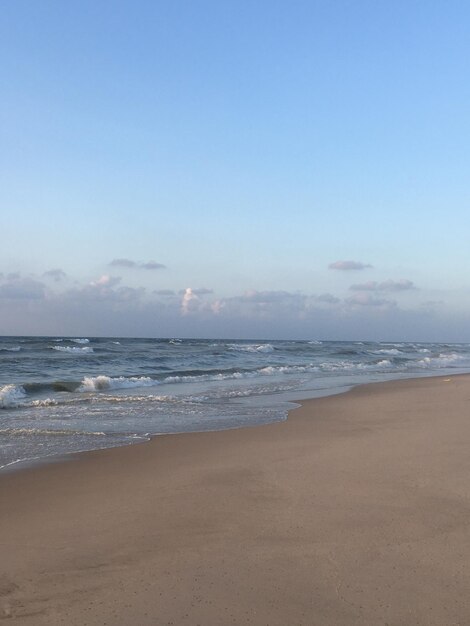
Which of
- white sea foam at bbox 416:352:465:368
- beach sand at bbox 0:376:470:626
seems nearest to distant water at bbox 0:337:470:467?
beach sand at bbox 0:376:470:626

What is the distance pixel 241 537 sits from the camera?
14.5 feet

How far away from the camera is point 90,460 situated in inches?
289

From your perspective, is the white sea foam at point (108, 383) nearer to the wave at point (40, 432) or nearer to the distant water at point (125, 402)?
the distant water at point (125, 402)

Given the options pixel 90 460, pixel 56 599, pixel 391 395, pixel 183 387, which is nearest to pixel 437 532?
pixel 56 599

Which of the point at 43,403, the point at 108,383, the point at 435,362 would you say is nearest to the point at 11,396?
the point at 43,403

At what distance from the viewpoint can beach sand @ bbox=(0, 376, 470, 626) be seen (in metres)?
3.36

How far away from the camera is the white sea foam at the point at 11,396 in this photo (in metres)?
12.8

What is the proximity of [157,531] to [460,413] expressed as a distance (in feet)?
29.5

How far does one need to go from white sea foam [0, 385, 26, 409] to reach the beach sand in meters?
6.08

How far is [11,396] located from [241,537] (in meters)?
11.2

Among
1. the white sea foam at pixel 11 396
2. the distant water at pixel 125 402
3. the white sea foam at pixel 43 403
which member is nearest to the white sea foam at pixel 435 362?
the distant water at pixel 125 402

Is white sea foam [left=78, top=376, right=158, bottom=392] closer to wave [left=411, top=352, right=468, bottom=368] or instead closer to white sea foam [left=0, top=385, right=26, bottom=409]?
white sea foam [left=0, top=385, right=26, bottom=409]

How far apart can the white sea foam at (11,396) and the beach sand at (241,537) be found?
19.9ft

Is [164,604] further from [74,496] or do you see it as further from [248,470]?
[248,470]
